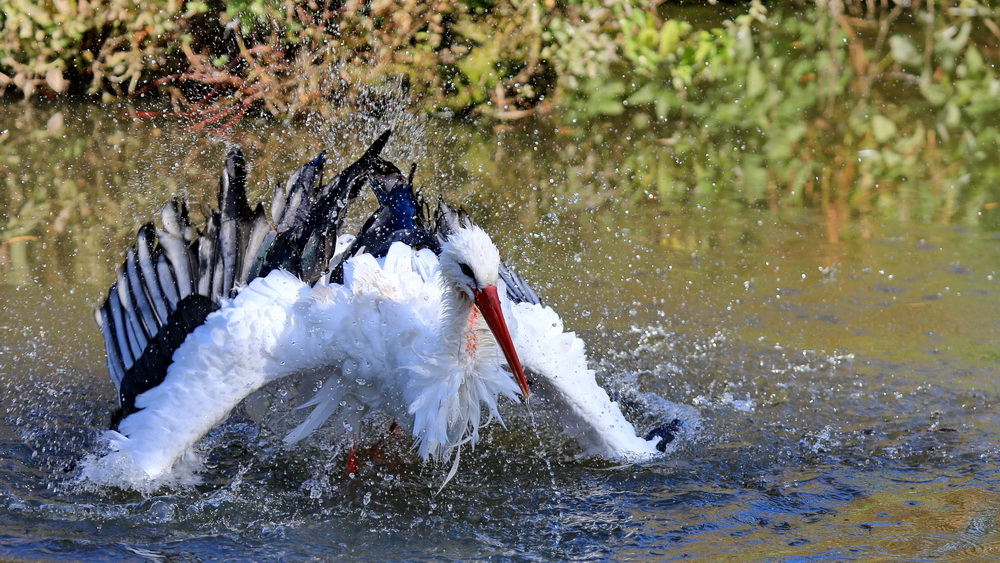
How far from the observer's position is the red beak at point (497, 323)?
11.7ft

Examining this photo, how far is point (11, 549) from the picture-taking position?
11.3ft

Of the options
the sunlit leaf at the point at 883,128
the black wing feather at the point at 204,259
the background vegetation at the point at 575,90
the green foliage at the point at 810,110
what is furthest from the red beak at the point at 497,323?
the sunlit leaf at the point at 883,128

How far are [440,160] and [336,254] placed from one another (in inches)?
120

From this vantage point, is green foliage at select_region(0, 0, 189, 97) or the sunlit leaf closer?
green foliage at select_region(0, 0, 189, 97)

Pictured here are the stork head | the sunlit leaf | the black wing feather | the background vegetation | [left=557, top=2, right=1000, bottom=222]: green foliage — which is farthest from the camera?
the sunlit leaf

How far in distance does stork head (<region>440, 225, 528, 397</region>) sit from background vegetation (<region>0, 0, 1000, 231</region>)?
141 inches

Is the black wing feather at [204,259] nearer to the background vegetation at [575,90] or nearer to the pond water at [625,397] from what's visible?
the pond water at [625,397]

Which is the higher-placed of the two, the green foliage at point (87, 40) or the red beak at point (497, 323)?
the green foliage at point (87, 40)

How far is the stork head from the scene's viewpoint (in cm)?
354

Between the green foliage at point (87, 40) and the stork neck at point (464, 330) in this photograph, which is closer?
the stork neck at point (464, 330)

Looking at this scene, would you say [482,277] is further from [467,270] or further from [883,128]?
[883,128]

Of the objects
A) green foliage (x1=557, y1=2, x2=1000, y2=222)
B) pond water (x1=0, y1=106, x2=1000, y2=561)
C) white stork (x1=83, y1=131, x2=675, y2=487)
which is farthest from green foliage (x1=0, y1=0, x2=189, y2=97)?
white stork (x1=83, y1=131, x2=675, y2=487)

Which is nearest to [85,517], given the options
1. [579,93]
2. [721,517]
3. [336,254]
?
[336,254]

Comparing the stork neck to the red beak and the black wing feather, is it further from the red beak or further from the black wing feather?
the black wing feather
